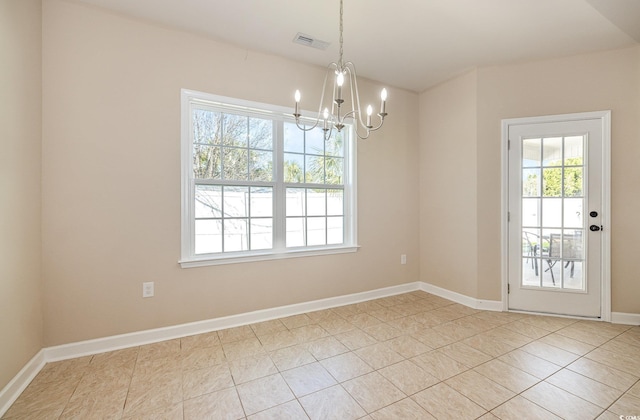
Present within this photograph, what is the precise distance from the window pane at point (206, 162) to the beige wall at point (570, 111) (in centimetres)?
277

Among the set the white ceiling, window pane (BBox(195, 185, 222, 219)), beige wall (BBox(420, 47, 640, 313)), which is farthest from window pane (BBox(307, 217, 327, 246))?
the white ceiling

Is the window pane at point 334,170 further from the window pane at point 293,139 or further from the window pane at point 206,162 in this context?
the window pane at point 206,162

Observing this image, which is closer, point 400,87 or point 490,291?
point 490,291

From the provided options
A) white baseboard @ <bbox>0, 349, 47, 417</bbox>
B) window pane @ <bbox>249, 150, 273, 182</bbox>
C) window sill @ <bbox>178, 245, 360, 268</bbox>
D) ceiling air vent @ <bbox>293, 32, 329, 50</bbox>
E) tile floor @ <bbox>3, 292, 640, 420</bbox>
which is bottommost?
tile floor @ <bbox>3, 292, 640, 420</bbox>

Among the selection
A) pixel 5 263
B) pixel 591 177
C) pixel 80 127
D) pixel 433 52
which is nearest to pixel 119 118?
pixel 80 127

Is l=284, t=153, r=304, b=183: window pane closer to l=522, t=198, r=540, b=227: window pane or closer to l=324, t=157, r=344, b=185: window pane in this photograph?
l=324, t=157, r=344, b=185: window pane

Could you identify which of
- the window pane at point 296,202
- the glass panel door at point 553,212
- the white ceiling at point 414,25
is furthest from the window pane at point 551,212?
the window pane at point 296,202

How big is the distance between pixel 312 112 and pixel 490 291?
2836mm

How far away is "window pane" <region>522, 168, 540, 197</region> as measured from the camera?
3.10 meters

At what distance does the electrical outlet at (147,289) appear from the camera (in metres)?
2.48

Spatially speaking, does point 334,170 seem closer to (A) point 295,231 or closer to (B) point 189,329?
(A) point 295,231

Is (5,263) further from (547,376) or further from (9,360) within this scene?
(547,376)

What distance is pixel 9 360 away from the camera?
176 centimetres

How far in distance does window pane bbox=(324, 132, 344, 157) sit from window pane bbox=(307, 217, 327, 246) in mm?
791
